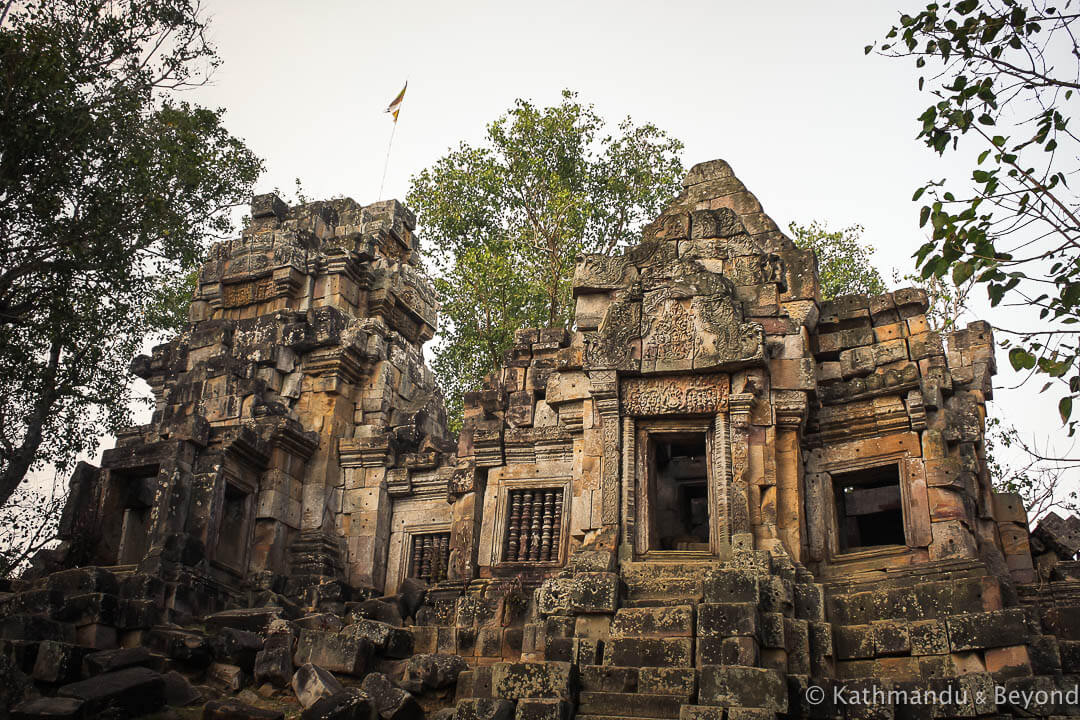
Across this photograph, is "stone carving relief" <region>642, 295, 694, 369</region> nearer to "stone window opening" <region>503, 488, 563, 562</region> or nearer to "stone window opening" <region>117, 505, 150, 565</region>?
"stone window opening" <region>503, 488, 563, 562</region>

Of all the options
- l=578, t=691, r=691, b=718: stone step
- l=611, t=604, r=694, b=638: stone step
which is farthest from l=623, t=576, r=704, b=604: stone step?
l=578, t=691, r=691, b=718: stone step

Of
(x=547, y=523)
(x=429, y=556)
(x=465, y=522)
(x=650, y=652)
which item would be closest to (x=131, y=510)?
(x=429, y=556)

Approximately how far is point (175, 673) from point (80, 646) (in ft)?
4.20

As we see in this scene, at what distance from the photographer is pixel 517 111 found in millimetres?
23266

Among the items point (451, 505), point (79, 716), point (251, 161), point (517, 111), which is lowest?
point (79, 716)

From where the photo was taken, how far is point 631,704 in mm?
9953

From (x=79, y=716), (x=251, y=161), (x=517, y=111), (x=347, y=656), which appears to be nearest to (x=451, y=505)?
(x=347, y=656)

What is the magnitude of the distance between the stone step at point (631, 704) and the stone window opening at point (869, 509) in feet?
13.7

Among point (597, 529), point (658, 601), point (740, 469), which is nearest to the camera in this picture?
point (658, 601)

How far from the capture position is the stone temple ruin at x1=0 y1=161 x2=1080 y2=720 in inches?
407

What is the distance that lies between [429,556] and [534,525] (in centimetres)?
267

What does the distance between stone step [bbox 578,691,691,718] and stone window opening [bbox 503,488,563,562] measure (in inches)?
132

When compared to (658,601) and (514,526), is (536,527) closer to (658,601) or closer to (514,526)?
(514,526)

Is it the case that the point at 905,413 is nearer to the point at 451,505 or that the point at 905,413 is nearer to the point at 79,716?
the point at 451,505
